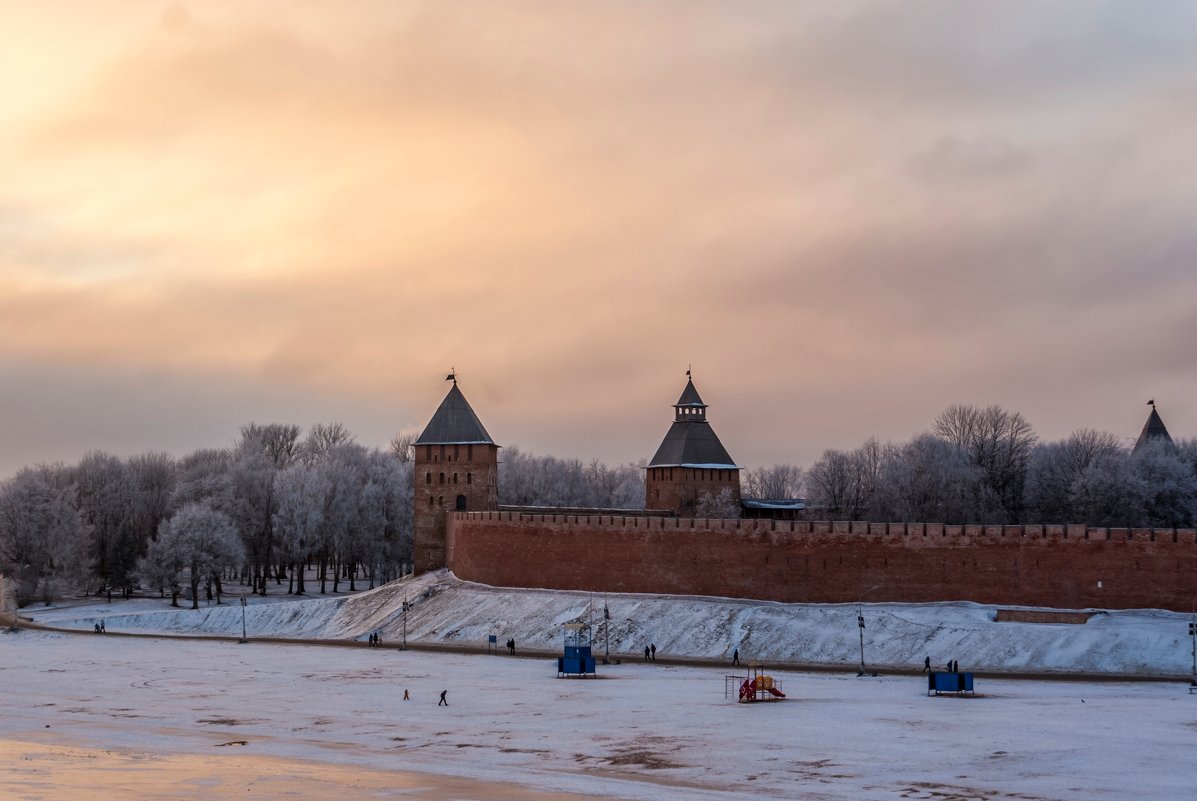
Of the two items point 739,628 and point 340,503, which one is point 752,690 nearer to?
point 739,628

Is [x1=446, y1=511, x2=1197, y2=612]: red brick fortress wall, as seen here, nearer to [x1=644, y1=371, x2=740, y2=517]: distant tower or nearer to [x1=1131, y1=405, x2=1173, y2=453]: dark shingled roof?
[x1=644, y1=371, x2=740, y2=517]: distant tower

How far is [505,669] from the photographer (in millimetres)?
44438

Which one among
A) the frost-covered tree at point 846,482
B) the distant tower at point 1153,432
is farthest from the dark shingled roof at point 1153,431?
the frost-covered tree at point 846,482

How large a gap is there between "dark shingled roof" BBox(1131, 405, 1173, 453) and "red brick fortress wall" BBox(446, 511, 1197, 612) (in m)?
31.5

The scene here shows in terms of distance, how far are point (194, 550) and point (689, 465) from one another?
2643 cm

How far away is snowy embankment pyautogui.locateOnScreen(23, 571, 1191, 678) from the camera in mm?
42031

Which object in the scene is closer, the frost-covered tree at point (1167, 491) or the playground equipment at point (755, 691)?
the playground equipment at point (755, 691)

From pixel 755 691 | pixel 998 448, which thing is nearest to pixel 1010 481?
pixel 998 448

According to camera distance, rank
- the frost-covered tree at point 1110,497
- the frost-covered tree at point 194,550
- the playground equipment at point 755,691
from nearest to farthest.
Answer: the playground equipment at point 755,691
the frost-covered tree at point 1110,497
the frost-covered tree at point 194,550

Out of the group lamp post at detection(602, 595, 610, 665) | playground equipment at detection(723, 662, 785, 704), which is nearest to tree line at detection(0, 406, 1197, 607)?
lamp post at detection(602, 595, 610, 665)

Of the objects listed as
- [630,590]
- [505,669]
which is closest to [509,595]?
[630,590]

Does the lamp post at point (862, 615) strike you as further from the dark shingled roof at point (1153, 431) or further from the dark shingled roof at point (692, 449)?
the dark shingled roof at point (1153, 431)

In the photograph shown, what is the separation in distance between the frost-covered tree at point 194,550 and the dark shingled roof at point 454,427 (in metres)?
14.3

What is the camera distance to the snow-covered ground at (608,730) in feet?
84.8
